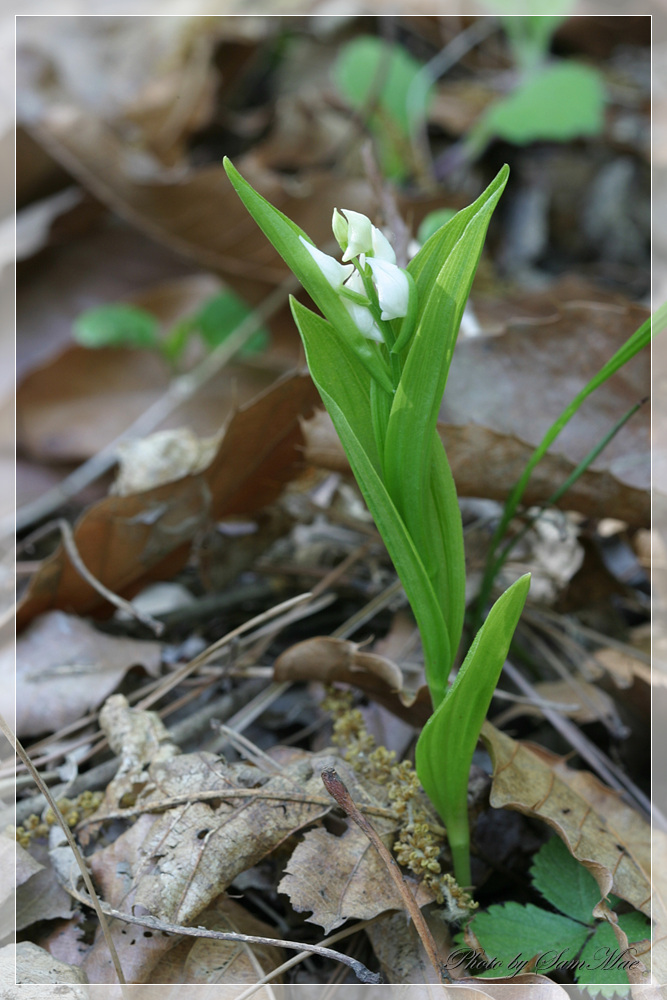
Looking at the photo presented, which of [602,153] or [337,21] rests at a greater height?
[337,21]

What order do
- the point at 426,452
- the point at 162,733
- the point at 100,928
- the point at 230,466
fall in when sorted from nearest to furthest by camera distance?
the point at 426,452, the point at 100,928, the point at 162,733, the point at 230,466

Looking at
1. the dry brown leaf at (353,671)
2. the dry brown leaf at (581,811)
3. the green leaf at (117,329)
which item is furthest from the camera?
the green leaf at (117,329)

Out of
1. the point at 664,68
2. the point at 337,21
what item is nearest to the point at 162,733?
the point at 664,68

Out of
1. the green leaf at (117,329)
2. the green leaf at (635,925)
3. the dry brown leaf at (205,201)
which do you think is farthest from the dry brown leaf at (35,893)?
the dry brown leaf at (205,201)

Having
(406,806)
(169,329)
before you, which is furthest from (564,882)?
(169,329)

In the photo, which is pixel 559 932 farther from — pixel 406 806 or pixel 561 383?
pixel 561 383

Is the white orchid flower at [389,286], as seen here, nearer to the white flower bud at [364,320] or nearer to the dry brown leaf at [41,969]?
the white flower bud at [364,320]

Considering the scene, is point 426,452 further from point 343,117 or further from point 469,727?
point 343,117
